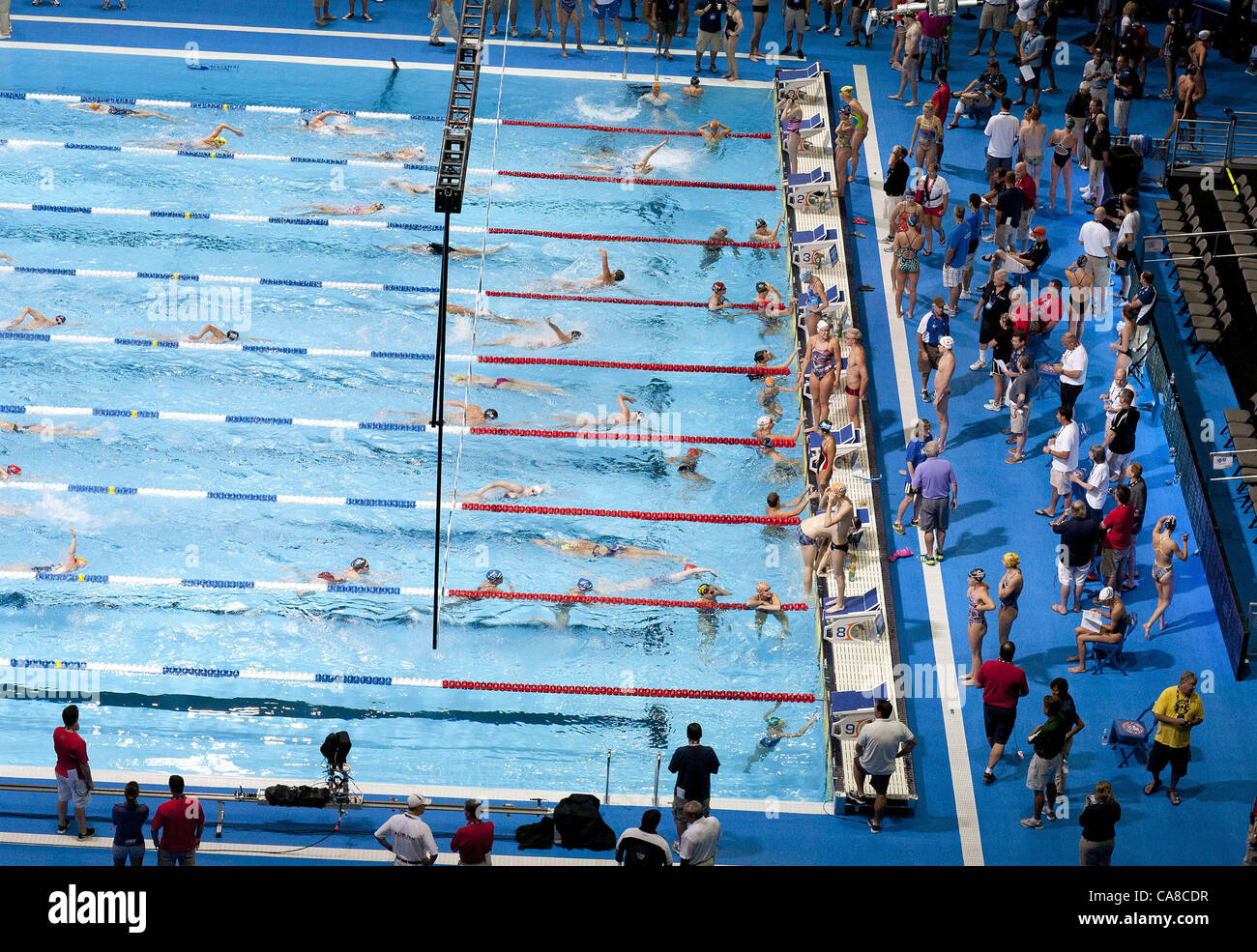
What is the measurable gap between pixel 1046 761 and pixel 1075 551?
2.27m

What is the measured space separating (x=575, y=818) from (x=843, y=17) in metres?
15.7

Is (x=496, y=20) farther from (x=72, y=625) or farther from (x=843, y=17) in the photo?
(x=72, y=625)

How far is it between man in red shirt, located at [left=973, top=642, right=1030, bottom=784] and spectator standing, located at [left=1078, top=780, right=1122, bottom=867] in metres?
1.20

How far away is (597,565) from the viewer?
548 inches

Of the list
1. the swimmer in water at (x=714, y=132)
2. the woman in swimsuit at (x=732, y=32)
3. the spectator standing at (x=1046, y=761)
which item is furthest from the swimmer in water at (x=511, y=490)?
the woman in swimsuit at (x=732, y=32)

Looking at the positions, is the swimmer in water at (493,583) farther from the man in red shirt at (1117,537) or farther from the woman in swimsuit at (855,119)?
the woman in swimsuit at (855,119)

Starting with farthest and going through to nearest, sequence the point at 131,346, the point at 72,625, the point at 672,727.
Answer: the point at 131,346 < the point at 72,625 < the point at 672,727

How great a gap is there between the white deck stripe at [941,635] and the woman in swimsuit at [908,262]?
195mm

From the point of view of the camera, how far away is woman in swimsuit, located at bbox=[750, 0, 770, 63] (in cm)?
2170

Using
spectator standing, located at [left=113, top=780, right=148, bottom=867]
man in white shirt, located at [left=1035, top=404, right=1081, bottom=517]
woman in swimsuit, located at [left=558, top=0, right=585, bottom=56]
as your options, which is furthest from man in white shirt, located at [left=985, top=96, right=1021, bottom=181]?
spectator standing, located at [left=113, top=780, right=148, bottom=867]

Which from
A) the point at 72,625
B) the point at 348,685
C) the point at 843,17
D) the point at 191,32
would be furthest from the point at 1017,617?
the point at 191,32

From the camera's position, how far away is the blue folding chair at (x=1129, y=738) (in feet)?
38.9
